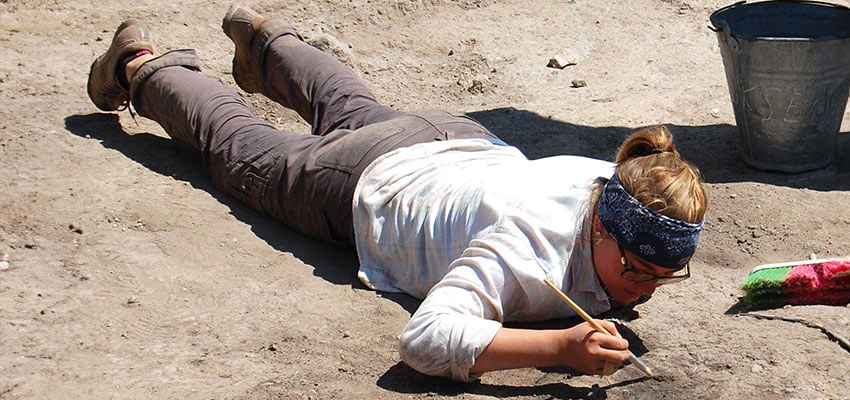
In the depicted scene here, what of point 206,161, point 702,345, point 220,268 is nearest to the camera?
point 702,345

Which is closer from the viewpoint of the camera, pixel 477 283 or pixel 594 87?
pixel 477 283

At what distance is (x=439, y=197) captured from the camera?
2.91 m

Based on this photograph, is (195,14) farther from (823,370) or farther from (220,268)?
(823,370)

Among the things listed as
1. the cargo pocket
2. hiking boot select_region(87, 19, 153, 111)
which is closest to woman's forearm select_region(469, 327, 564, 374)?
the cargo pocket

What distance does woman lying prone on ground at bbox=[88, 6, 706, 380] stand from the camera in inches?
96.1

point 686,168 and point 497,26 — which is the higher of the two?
point 686,168

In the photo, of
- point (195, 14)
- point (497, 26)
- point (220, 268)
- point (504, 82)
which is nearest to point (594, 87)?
point (504, 82)

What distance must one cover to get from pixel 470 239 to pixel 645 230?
503mm

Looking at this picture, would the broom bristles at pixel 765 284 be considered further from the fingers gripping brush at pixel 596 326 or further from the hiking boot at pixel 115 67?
the hiking boot at pixel 115 67

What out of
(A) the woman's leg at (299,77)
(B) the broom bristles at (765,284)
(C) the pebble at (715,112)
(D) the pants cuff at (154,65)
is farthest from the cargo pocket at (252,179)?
(C) the pebble at (715,112)

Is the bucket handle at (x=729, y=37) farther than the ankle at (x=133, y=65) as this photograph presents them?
Yes

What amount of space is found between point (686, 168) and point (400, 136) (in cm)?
106

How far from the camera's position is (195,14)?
17.8ft

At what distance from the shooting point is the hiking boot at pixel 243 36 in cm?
400
